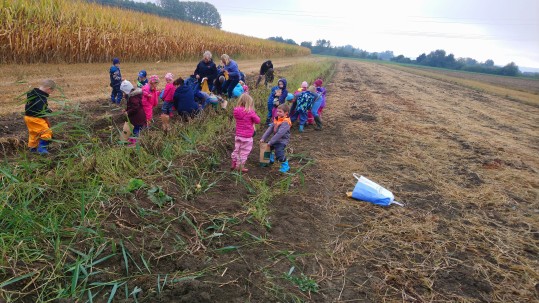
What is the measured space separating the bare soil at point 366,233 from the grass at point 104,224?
1.4 inches

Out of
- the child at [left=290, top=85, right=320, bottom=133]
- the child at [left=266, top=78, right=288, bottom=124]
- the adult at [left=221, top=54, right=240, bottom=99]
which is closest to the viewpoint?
the child at [left=266, top=78, right=288, bottom=124]

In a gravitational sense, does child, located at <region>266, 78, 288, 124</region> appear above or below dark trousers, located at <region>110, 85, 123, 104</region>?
above

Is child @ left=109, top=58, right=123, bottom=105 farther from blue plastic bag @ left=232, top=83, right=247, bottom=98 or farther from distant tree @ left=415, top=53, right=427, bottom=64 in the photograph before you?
distant tree @ left=415, top=53, right=427, bottom=64

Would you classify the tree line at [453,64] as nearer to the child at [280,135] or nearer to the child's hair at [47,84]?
the child at [280,135]

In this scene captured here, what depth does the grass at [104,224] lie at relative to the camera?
2.45 m

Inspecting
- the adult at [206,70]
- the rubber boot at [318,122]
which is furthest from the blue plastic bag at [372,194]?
the adult at [206,70]

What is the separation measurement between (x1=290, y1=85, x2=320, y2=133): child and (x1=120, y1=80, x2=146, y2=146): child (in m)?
4.04

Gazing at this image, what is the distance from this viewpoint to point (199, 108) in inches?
293

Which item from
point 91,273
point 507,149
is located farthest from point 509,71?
point 91,273

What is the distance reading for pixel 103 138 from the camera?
19.0 ft

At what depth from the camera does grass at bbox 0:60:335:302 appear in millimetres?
2453

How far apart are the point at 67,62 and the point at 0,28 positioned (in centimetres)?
272

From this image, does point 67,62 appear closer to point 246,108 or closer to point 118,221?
point 246,108

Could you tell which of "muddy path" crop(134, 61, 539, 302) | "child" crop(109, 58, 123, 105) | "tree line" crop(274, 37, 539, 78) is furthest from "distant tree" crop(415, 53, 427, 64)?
"child" crop(109, 58, 123, 105)
